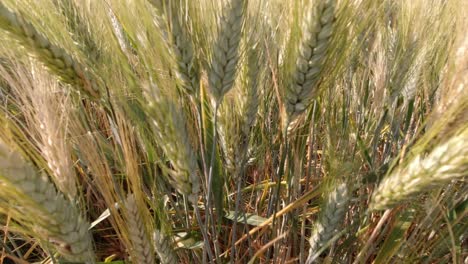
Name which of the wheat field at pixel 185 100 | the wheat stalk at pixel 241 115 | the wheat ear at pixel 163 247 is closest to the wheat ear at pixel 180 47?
the wheat field at pixel 185 100

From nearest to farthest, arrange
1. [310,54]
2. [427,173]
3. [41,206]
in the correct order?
[41,206], [427,173], [310,54]

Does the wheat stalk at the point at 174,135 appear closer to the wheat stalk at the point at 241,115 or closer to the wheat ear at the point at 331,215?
the wheat stalk at the point at 241,115

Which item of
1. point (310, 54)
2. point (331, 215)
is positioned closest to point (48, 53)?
point (310, 54)

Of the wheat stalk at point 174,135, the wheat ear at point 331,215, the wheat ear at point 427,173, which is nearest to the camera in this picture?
the wheat ear at point 427,173

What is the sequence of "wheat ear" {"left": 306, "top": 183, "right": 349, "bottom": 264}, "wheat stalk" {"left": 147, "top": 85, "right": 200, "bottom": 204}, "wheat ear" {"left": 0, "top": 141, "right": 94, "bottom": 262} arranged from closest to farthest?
1. "wheat ear" {"left": 0, "top": 141, "right": 94, "bottom": 262}
2. "wheat stalk" {"left": 147, "top": 85, "right": 200, "bottom": 204}
3. "wheat ear" {"left": 306, "top": 183, "right": 349, "bottom": 264}

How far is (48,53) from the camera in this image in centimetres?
79

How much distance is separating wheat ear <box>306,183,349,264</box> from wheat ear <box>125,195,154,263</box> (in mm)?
406

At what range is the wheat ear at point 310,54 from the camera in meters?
0.76

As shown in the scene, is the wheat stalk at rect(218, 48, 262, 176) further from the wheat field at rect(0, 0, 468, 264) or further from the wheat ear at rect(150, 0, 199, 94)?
the wheat ear at rect(150, 0, 199, 94)

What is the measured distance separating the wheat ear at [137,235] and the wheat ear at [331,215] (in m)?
0.41

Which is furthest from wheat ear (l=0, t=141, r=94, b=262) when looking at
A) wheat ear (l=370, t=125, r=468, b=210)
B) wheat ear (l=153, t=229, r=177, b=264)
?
wheat ear (l=370, t=125, r=468, b=210)

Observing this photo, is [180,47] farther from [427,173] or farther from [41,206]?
[427,173]

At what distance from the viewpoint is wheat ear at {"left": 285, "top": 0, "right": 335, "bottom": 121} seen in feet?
2.48

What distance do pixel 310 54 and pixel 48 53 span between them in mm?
549
